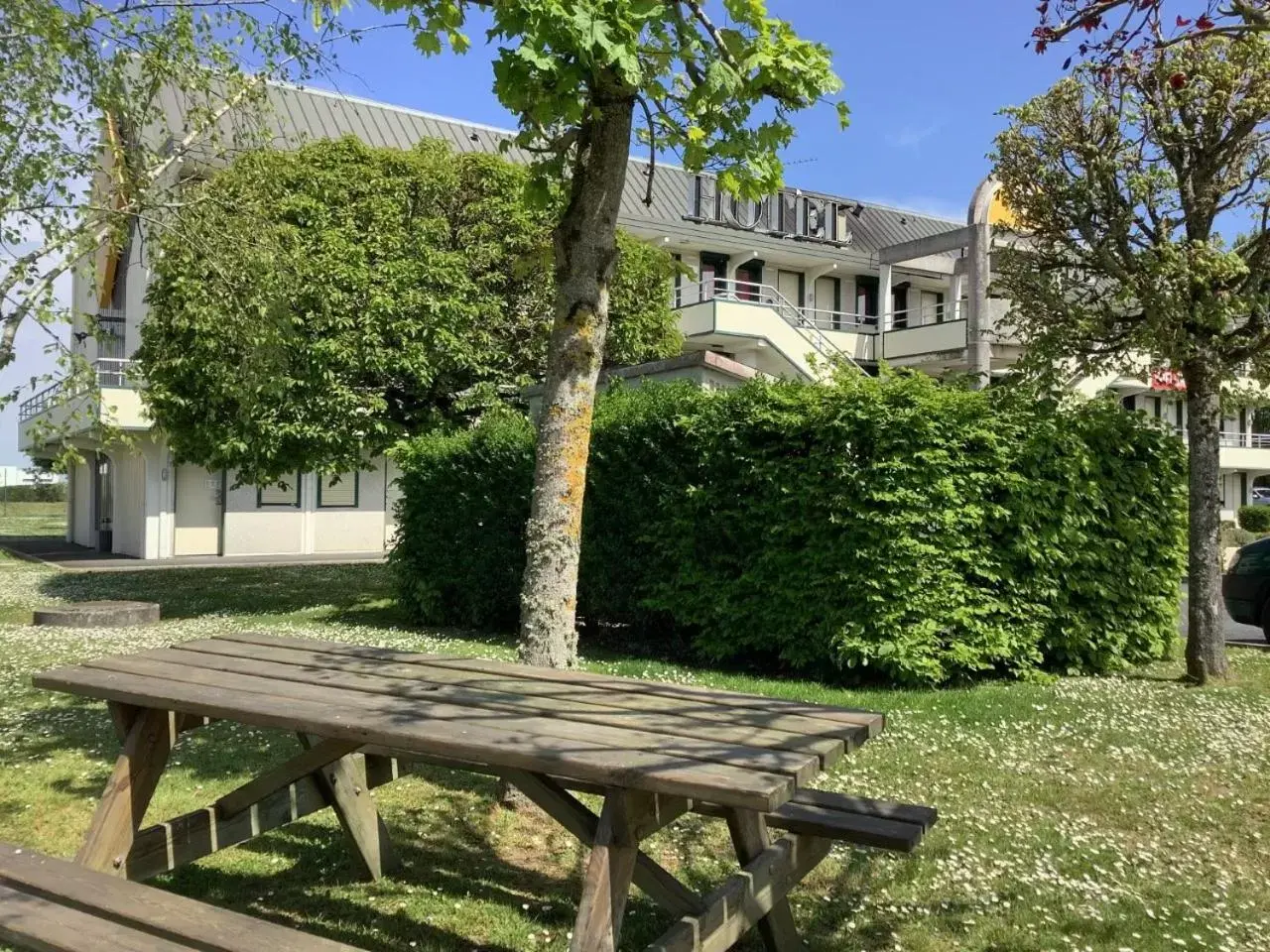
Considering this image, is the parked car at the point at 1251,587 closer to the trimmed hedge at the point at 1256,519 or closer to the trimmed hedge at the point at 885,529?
the trimmed hedge at the point at 885,529

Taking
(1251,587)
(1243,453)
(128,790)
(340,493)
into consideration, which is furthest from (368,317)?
(1243,453)

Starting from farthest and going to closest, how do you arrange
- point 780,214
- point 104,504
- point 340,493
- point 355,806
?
point 780,214 → point 104,504 → point 340,493 → point 355,806

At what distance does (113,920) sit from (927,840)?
3.44 meters

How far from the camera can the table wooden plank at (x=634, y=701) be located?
3008mm

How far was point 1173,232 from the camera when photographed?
9.03 metres

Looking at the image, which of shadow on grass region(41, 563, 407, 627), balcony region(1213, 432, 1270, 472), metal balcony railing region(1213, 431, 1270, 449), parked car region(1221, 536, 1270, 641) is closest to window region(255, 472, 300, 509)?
shadow on grass region(41, 563, 407, 627)

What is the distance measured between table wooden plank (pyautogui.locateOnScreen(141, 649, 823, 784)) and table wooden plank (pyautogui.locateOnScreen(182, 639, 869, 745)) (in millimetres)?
89

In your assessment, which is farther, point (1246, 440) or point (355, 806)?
point (1246, 440)

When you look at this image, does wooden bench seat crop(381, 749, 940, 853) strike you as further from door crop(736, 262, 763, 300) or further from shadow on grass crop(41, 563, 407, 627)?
door crop(736, 262, 763, 300)

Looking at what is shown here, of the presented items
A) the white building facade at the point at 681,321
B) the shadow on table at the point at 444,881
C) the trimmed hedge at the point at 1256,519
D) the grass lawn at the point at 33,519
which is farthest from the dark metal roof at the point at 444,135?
the grass lawn at the point at 33,519

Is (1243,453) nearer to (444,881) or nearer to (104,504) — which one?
(104,504)

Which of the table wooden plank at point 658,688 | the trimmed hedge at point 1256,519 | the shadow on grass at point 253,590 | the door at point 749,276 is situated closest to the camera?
the table wooden plank at point 658,688

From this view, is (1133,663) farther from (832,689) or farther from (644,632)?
(644,632)

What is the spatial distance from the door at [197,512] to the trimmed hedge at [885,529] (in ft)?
62.3
